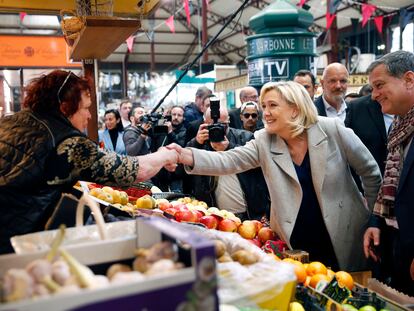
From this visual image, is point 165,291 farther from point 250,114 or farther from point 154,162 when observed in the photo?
point 250,114

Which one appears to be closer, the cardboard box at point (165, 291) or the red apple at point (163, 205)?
the cardboard box at point (165, 291)

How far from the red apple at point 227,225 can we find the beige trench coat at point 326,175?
0.78 feet

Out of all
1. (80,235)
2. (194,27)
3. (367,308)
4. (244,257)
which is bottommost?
(367,308)

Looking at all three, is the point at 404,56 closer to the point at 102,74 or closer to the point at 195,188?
the point at 195,188

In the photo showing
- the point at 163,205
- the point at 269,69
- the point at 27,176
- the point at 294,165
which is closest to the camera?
the point at 27,176

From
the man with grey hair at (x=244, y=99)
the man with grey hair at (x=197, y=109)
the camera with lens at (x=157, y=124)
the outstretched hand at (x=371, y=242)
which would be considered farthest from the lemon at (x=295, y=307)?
the man with grey hair at (x=197, y=109)

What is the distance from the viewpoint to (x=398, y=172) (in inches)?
90.5

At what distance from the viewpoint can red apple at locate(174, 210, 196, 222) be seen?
105 inches

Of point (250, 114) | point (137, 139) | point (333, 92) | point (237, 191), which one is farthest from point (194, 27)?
point (237, 191)

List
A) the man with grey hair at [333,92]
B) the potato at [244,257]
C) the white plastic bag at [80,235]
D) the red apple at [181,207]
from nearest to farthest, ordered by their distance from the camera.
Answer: the white plastic bag at [80,235]
the potato at [244,257]
the red apple at [181,207]
the man with grey hair at [333,92]

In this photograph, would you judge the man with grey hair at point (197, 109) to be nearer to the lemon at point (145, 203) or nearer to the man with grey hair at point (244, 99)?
the man with grey hair at point (244, 99)

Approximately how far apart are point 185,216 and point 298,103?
894 mm

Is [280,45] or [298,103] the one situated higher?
[280,45]

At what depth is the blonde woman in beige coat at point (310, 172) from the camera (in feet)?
7.86
